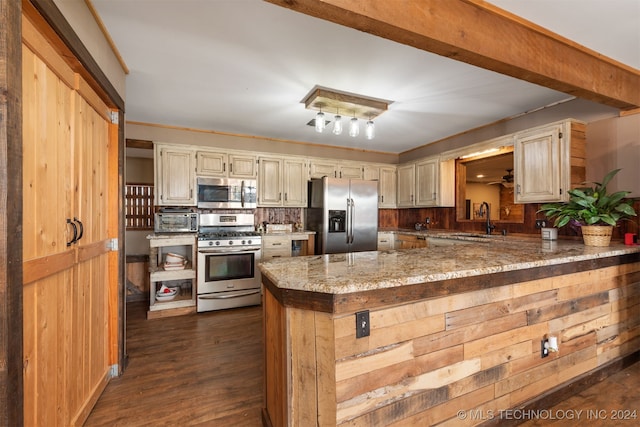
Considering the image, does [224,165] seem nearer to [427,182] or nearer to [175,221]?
[175,221]

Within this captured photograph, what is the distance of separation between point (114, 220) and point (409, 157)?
475 centimetres

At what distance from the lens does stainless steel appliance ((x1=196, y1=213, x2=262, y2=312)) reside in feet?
11.5

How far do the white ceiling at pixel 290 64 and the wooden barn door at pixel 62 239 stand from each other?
2.27 ft

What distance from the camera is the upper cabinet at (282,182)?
14.1 ft

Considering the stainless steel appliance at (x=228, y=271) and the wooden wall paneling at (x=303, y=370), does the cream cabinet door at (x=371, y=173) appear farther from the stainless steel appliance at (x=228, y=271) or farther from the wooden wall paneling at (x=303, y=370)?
the wooden wall paneling at (x=303, y=370)

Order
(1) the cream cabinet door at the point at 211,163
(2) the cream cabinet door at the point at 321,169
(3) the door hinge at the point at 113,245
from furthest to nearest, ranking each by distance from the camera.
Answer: (2) the cream cabinet door at the point at 321,169, (1) the cream cabinet door at the point at 211,163, (3) the door hinge at the point at 113,245

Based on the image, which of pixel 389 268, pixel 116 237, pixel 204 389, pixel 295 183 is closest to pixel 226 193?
pixel 295 183

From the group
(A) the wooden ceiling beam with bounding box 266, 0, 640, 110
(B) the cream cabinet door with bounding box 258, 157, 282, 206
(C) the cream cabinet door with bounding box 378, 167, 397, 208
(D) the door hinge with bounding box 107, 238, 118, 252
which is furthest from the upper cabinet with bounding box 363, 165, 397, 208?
(D) the door hinge with bounding box 107, 238, 118, 252

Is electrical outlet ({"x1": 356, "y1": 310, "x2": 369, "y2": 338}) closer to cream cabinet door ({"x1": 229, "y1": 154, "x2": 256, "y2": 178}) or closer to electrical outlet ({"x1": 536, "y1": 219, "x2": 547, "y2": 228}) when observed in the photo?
electrical outlet ({"x1": 536, "y1": 219, "x2": 547, "y2": 228})

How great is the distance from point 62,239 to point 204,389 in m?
1.35

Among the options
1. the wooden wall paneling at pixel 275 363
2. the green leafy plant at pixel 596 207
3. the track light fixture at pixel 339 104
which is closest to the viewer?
the wooden wall paneling at pixel 275 363

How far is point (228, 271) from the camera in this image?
366 centimetres

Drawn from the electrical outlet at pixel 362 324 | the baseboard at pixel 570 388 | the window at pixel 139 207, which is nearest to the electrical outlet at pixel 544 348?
the baseboard at pixel 570 388

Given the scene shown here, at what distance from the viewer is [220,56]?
7.30 ft
